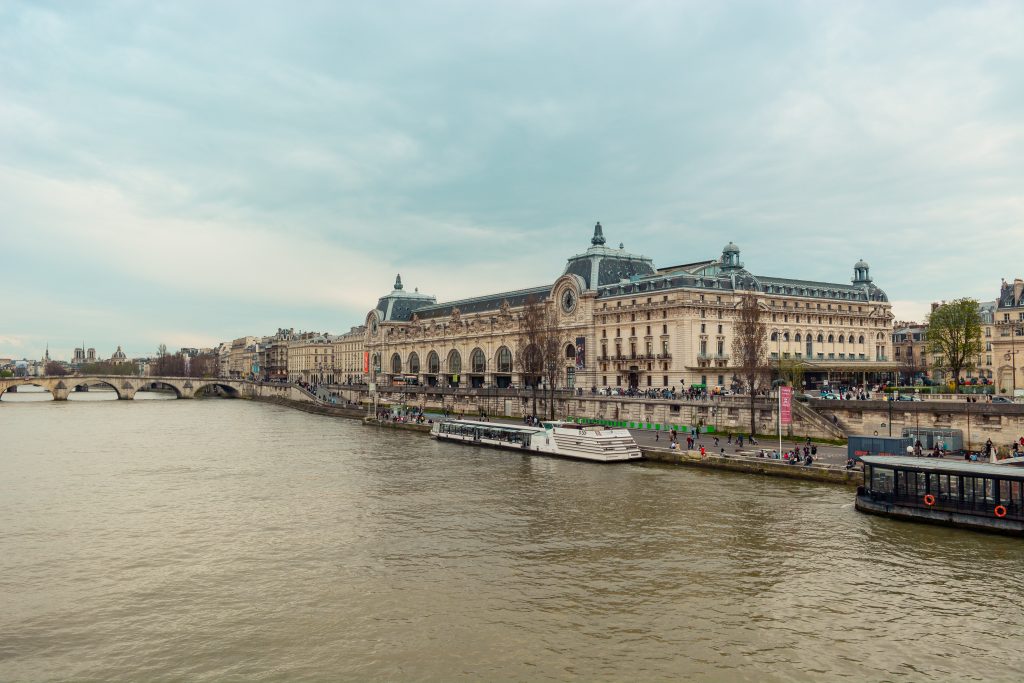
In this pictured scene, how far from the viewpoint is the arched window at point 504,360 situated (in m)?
135

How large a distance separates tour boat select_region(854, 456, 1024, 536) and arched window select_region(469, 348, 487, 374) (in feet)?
345

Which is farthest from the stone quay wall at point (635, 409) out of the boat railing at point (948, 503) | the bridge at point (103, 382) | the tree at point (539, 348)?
the bridge at point (103, 382)

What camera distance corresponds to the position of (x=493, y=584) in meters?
29.1

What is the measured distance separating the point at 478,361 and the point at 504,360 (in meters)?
9.79

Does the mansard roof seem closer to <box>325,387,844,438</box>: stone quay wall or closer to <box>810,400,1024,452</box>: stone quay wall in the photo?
<box>325,387,844,438</box>: stone quay wall

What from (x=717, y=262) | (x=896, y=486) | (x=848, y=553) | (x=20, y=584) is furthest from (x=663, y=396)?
(x=20, y=584)

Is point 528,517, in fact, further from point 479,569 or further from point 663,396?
point 663,396

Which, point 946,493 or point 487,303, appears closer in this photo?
point 946,493

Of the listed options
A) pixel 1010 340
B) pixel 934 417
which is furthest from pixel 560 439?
pixel 1010 340

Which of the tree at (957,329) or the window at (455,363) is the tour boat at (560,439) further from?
the window at (455,363)

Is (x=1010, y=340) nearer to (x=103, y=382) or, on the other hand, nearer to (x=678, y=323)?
(x=678, y=323)

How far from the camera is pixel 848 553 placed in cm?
3272

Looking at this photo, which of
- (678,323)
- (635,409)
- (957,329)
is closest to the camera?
(957,329)

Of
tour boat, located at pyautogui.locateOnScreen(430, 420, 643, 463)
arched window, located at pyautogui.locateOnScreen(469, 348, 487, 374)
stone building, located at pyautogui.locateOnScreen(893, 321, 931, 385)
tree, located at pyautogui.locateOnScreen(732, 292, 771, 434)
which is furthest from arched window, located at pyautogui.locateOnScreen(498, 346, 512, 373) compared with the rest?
stone building, located at pyautogui.locateOnScreen(893, 321, 931, 385)
